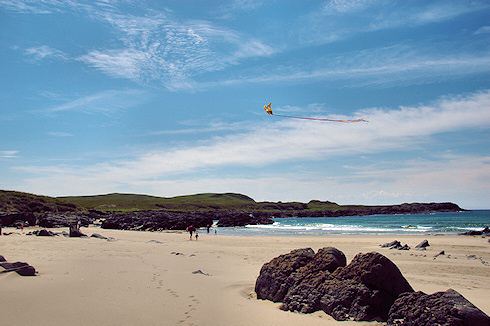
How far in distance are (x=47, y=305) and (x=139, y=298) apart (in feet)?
6.41

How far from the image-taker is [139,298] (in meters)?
8.26

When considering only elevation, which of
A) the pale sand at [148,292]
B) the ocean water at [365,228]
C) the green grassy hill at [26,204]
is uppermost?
the green grassy hill at [26,204]

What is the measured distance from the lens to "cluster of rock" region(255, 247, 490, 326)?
17.6 ft

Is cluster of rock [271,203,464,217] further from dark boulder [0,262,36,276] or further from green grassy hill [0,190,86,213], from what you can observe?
dark boulder [0,262,36,276]

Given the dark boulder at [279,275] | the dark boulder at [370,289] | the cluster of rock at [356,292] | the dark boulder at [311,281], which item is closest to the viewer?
the cluster of rock at [356,292]

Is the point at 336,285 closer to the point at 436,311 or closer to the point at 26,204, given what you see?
the point at 436,311

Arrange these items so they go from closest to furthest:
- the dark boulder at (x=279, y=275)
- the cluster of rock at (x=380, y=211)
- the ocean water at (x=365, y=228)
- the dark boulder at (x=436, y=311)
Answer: the dark boulder at (x=436, y=311) → the dark boulder at (x=279, y=275) → the ocean water at (x=365, y=228) → the cluster of rock at (x=380, y=211)

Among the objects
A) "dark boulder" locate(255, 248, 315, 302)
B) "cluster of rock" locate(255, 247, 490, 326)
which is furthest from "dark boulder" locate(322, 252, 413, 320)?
"dark boulder" locate(255, 248, 315, 302)

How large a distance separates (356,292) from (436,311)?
5.76 ft

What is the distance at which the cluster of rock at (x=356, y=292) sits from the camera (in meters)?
5.36

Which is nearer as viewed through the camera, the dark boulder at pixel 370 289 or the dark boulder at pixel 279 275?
the dark boulder at pixel 370 289

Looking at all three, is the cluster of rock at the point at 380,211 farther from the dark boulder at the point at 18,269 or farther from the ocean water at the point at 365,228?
the dark boulder at the point at 18,269

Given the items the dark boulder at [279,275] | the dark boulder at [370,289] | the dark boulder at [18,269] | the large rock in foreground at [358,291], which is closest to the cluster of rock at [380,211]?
the dark boulder at [18,269]

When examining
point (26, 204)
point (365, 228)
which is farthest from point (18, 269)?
point (26, 204)
